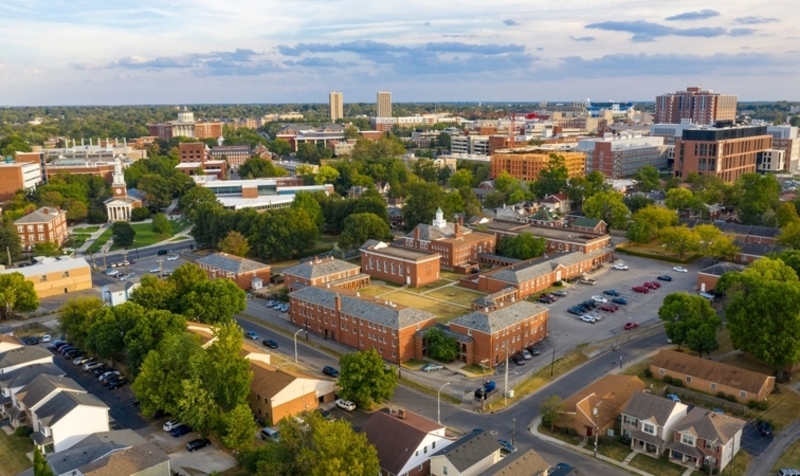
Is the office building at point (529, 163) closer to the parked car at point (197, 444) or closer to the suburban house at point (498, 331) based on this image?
the suburban house at point (498, 331)

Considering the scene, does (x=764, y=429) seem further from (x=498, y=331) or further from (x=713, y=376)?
(x=498, y=331)

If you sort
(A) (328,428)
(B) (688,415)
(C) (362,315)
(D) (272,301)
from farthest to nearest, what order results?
(D) (272,301) → (C) (362,315) → (B) (688,415) → (A) (328,428)

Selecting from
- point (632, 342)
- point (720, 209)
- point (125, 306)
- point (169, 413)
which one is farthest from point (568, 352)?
point (720, 209)

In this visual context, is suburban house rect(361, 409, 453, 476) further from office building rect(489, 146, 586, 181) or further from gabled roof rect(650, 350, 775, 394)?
office building rect(489, 146, 586, 181)

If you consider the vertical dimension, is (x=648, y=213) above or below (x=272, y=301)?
above

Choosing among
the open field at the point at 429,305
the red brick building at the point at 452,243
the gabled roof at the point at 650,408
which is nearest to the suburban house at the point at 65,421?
the open field at the point at 429,305

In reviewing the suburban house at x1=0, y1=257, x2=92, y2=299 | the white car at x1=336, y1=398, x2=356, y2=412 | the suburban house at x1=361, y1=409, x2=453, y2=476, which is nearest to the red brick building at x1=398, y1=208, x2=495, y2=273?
the white car at x1=336, y1=398, x2=356, y2=412

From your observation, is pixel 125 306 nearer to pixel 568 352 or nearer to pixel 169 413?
pixel 169 413
